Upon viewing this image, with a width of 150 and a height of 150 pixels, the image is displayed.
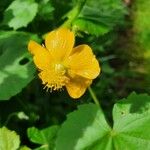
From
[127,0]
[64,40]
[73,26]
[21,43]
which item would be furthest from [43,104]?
[127,0]

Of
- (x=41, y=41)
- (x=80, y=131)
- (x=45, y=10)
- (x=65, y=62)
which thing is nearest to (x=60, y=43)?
(x=65, y=62)

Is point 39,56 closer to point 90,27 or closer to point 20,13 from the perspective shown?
point 90,27

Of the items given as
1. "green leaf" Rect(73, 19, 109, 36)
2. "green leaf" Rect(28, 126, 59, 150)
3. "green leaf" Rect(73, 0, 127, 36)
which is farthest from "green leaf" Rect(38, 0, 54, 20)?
"green leaf" Rect(28, 126, 59, 150)

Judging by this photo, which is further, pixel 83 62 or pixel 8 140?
pixel 8 140

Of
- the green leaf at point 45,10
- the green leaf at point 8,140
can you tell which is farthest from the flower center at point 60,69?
the green leaf at point 45,10

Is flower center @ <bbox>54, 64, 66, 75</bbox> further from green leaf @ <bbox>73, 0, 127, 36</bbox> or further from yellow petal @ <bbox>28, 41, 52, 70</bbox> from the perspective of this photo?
green leaf @ <bbox>73, 0, 127, 36</bbox>

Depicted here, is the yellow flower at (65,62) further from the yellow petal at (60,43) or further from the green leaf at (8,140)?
the green leaf at (8,140)

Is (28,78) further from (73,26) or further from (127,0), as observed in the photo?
(127,0)
